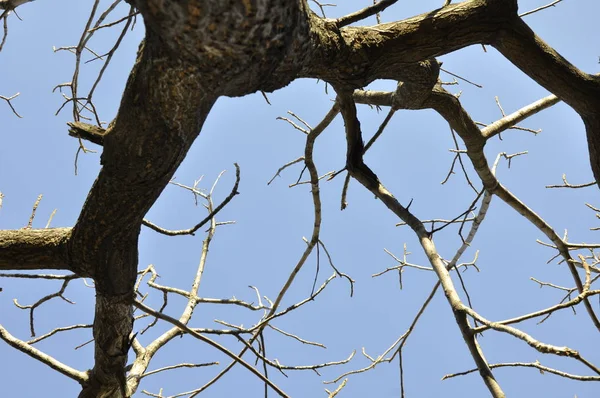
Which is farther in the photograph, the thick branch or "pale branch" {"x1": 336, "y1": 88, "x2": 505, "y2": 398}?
the thick branch

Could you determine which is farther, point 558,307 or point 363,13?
point 363,13

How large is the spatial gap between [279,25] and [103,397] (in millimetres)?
2013

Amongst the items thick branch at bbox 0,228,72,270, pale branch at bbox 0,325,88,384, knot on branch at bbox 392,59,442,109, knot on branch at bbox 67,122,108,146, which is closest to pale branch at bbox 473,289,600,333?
knot on branch at bbox 392,59,442,109

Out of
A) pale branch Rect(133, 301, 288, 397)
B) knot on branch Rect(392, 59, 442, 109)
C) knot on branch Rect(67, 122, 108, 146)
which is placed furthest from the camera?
knot on branch Rect(392, 59, 442, 109)

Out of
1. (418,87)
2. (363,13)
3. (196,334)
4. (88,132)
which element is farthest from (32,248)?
(418,87)

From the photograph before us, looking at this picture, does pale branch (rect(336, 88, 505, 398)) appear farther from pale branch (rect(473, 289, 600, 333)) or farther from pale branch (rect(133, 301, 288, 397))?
pale branch (rect(133, 301, 288, 397))

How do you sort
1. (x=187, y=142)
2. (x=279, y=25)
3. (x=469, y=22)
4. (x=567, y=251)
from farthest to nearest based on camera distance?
(x=567, y=251), (x=469, y=22), (x=187, y=142), (x=279, y=25)

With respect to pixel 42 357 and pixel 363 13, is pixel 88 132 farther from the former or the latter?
pixel 42 357

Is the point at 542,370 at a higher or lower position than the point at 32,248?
lower

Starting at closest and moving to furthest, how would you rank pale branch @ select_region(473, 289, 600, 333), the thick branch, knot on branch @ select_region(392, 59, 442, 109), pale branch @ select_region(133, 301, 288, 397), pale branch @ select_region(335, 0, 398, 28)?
pale branch @ select_region(133, 301, 288, 397) → pale branch @ select_region(473, 289, 600, 333) → pale branch @ select_region(335, 0, 398, 28) → the thick branch → knot on branch @ select_region(392, 59, 442, 109)

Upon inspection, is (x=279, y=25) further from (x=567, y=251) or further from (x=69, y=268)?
(x=567, y=251)

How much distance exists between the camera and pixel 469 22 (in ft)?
7.03

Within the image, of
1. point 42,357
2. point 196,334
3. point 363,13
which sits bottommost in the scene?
Answer: point 196,334

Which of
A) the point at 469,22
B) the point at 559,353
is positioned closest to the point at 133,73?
the point at 469,22
